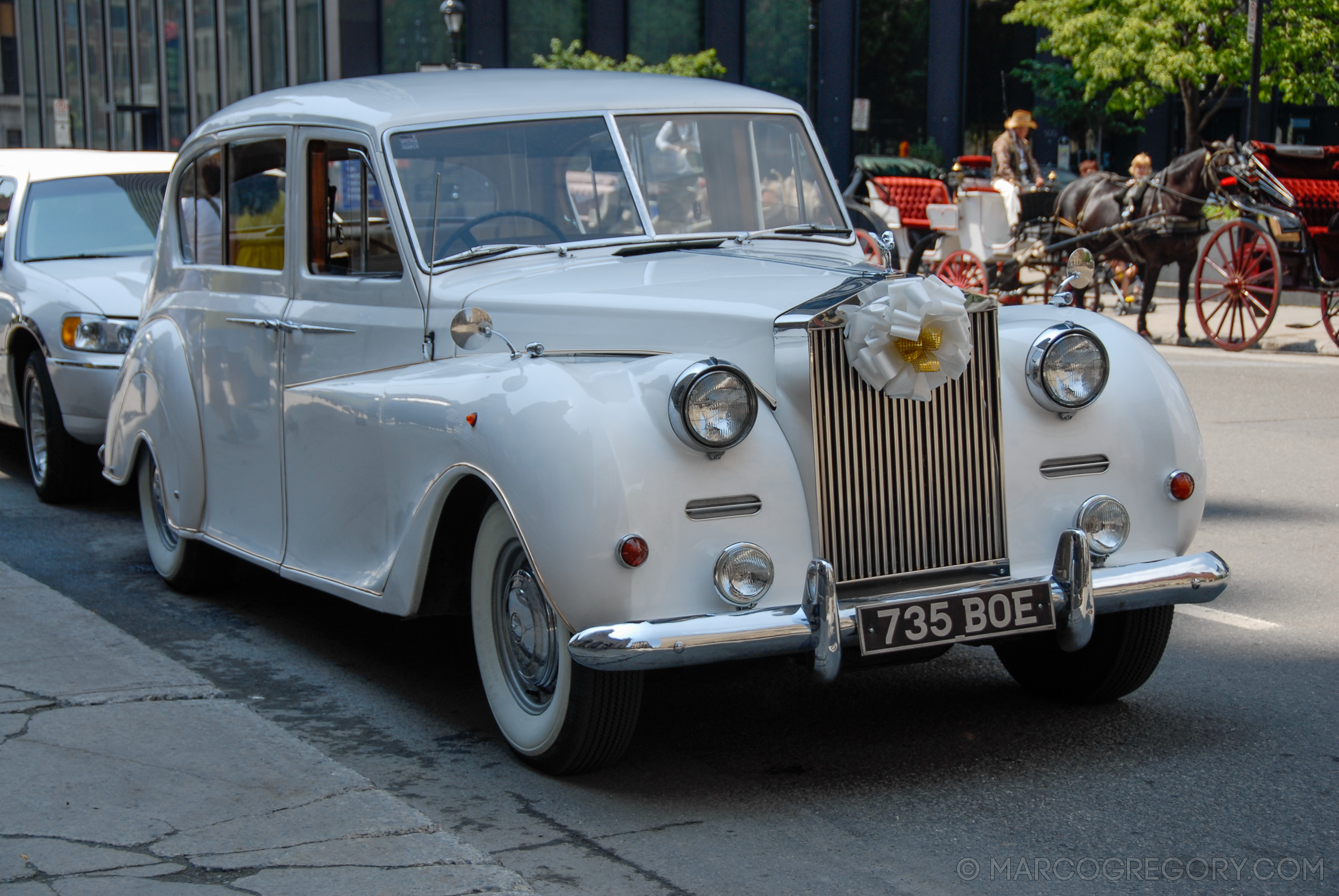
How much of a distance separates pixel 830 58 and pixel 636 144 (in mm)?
32522

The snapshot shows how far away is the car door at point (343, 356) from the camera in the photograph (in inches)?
182

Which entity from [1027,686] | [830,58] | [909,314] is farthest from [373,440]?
[830,58]

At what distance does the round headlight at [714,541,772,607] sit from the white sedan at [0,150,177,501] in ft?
16.7

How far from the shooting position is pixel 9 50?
156ft

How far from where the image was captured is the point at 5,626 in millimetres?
5570

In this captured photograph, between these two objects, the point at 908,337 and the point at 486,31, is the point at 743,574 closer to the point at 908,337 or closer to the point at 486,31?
the point at 908,337

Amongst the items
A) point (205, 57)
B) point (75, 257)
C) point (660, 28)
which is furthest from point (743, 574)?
point (205, 57)

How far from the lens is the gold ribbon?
3895 millimetres

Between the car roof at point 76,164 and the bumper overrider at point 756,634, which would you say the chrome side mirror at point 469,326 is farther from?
the car roof at point 76,164

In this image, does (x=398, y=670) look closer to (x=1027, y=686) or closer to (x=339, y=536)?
(x=339, y=536)

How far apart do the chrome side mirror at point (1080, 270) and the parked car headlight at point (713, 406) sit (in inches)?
60.4

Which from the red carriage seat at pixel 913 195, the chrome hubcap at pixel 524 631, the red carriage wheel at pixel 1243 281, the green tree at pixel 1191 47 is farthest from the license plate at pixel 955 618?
the green tree at pixel 1191 47

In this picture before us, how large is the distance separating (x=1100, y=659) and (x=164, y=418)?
3682mm

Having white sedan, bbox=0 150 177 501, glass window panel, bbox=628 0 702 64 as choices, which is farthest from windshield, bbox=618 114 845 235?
glass window panel, bbox=628 0 702 64
